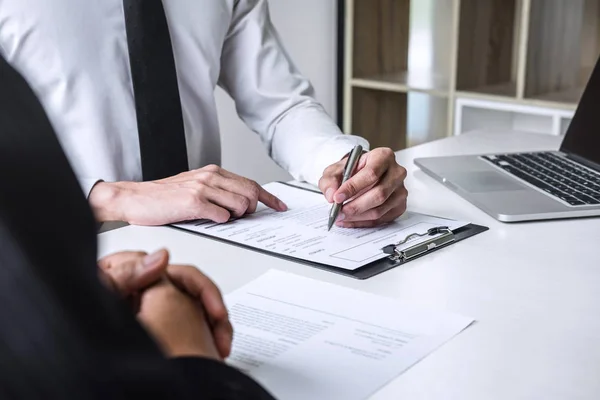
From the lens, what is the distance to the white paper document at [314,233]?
0.93m

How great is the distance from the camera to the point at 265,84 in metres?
1.55

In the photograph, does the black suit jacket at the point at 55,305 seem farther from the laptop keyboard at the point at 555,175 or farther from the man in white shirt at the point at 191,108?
the laptop keyboard at the point at 555,175

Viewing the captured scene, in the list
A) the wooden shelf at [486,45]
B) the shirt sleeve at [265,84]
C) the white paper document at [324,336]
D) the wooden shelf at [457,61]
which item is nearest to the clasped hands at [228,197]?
the white paper document at [324,336]

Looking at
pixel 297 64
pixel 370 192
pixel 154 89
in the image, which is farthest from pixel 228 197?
pixel 297 64

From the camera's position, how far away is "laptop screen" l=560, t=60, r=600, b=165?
4.45 ft

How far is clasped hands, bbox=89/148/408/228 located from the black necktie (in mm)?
227

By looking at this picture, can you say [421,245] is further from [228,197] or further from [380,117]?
[380,117]

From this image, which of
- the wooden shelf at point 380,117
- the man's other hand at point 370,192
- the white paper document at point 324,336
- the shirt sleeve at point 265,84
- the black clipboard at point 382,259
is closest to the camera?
the white paper document at point 324,336

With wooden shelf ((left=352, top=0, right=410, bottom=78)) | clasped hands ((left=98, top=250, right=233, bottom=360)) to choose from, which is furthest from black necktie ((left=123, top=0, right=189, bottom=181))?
wooden shelf ((left=352, top=0, right=410, bottom=78))

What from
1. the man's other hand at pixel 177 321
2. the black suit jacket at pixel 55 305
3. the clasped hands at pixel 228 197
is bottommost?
the clasped hands at pixel 228 197

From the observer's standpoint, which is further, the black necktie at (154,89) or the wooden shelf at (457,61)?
the wooden shelf at (457,61)

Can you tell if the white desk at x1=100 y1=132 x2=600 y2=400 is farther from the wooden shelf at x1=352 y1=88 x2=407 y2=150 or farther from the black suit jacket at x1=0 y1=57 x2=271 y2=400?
the wooden shelf at x1=352 y1=88 x2=407 y2=150

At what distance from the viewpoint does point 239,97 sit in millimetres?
1596

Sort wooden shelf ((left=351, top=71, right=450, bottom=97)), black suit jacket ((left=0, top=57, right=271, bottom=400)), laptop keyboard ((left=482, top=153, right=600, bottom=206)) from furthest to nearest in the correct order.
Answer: wooden shelf ((left=351, top=71, right=450, bottom=97)), laptop keyboard ((left=482, top=153, right=600, bottom=206)), black suit jacket ((left=0, top=57, right=271, bottom=400))
